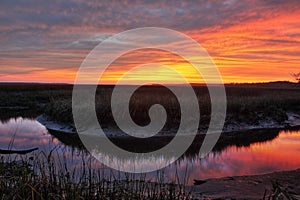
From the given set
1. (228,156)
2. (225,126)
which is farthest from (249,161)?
(225,126)

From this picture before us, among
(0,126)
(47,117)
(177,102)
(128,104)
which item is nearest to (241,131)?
(177,102)

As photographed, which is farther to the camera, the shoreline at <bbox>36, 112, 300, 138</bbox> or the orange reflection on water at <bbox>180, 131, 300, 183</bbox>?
the shoreline at <bbox>36, 112, 300, 138</bbox>

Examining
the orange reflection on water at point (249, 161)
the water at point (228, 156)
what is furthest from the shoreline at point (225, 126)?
the orange reflection on water at point (249, 161)

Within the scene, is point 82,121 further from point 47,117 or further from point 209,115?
point 209,115

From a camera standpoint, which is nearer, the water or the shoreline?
the water

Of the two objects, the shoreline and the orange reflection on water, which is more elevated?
the shoreline

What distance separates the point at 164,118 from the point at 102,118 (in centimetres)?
366

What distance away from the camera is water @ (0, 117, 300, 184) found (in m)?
10.5

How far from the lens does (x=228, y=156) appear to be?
13062mm

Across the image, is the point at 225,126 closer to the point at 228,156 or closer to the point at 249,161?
the point at 228,156

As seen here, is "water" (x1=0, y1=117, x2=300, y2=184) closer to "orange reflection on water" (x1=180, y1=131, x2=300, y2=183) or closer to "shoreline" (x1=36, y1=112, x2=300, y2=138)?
"orange reflection on water" (x1=180, y1=131, x2=300, y2=183)

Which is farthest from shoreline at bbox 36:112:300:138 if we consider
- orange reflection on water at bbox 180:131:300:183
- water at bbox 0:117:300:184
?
orange reflection on water at bbox 180:131:300:183

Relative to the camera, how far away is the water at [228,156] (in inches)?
415

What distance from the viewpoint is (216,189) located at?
8188mm
